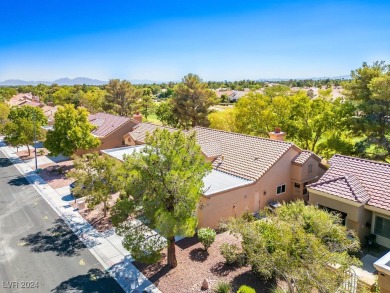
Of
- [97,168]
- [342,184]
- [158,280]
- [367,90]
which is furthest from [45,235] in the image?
[367,90]

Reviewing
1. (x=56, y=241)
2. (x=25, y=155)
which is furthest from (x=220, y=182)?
(x=25, y=155)

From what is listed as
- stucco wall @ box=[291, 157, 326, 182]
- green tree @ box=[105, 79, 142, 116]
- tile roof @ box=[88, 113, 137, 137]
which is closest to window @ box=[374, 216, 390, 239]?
stucco wall @ box=[291, 157, 326, 182]

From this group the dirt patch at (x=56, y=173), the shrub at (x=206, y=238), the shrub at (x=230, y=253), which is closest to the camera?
the shrub at (x=230, y=253)

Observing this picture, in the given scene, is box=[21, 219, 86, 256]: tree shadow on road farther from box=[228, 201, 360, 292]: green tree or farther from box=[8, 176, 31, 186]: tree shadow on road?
box=[8, 176, 31, 186]: tree shadow on road

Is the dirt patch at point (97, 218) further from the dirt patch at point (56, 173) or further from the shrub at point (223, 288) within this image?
the shrub at point (223, 288)

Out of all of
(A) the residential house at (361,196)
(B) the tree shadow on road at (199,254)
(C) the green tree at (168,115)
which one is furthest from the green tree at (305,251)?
(C) the green tree at (168,115)

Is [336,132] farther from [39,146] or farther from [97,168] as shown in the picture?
[39,146]

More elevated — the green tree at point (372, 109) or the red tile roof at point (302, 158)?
the green tree at point (372, 109)
